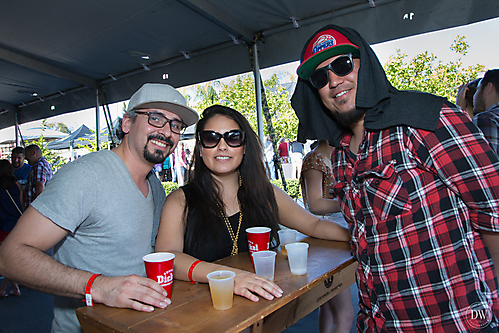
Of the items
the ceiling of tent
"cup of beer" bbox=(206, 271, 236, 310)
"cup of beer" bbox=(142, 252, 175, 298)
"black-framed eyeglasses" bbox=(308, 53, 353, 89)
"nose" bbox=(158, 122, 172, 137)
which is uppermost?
the ceiling of tent

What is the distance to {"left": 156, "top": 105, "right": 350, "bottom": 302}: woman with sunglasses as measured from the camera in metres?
1.96

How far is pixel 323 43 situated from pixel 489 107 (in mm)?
2000

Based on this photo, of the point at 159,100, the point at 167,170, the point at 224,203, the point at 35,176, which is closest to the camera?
the point at 159,100

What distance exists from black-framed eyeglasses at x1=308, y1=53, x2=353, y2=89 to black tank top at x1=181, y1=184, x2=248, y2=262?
3.53 feet

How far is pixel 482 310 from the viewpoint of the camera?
1.20 metres

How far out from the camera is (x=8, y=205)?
4.57 metres

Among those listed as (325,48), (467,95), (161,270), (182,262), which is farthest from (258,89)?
(161,270)

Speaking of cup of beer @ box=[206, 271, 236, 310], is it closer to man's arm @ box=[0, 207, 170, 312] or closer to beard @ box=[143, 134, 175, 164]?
man's arm @ box=[0, 207, 170, 312]

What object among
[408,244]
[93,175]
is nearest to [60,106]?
[93,175]

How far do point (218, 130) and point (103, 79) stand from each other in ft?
22.7

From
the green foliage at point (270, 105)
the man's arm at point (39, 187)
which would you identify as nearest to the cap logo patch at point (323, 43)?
the man's arm at point (39, 187)

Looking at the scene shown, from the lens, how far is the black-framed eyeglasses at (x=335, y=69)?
151 cm

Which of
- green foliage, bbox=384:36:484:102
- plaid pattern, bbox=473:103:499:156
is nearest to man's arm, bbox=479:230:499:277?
plaid pattern, bbox=473:103:499:156

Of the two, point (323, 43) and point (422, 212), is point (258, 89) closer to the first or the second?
point (323, 43)
